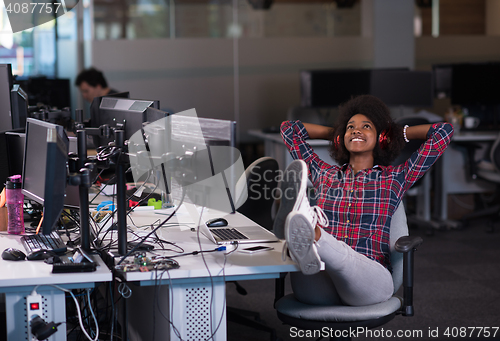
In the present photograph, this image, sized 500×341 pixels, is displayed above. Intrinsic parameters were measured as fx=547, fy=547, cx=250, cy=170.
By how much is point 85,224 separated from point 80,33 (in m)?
4.67

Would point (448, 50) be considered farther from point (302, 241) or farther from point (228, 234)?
point (302, 241)

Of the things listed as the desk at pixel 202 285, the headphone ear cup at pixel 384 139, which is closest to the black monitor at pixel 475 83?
the headphone ear cup at pixel 384 139

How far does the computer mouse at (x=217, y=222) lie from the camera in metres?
2.23

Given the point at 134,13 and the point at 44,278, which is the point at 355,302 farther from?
the point at 134,13

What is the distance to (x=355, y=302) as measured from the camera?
6.04 feet

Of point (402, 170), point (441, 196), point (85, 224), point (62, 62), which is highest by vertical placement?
point (62, 62)

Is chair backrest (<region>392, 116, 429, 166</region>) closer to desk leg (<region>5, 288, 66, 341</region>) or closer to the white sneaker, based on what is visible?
the white sneaker

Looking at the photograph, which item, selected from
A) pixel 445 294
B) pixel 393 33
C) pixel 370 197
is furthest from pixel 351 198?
pixel 393 33

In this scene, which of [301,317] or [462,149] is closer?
[301,317]

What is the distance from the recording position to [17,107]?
2.78 metres

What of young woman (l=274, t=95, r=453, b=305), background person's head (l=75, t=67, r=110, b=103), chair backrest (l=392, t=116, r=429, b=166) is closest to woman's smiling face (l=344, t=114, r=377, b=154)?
young woman (l=274, t=95, r=453, b=305)

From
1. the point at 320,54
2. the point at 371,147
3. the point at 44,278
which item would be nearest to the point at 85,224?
the point at 44,278

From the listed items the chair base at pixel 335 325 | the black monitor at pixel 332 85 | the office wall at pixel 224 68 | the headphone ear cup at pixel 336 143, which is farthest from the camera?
the office wall at pixel 224 68

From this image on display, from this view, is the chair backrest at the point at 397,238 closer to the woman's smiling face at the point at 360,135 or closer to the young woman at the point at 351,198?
the young woman at the point at 351,198
